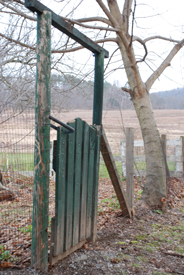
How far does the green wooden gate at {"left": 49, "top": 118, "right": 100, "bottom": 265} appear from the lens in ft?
10.00

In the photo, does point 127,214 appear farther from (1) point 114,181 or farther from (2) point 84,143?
(2) point 84,143

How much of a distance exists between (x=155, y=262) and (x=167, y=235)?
3.74 ft

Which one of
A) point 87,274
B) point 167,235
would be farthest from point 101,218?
point 87,274

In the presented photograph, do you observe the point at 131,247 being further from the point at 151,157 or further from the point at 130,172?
the point at 151,157

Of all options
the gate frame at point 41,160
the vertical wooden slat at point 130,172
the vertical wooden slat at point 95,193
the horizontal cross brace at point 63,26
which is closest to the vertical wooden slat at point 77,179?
the vertical wooden slat at point 95,193

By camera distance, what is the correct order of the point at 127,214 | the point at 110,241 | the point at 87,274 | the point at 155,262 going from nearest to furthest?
1. the point at 87,274
2. the point at 155,262
3. the point at 110,241
4. the point at 127,214

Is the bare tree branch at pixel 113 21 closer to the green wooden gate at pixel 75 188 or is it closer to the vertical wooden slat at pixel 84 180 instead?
the green wooden gate at pixel 75 188

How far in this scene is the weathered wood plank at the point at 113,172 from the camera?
4340mm

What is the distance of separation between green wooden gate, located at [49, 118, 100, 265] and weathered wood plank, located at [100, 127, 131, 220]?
0.37 metres

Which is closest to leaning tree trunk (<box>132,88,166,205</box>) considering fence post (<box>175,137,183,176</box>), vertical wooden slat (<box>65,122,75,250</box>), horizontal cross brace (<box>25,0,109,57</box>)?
horizontal cross brace (<box>25,0,109,57</box>)

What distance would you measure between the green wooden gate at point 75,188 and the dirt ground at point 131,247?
0.23 meters

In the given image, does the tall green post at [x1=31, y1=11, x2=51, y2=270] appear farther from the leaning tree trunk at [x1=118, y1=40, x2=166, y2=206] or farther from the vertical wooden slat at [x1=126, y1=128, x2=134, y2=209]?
the leaning tree trunk at [x1=118, y1=40, x2=166, y2=206]

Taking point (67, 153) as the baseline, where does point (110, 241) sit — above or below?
below

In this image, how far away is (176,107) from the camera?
1388 inches
